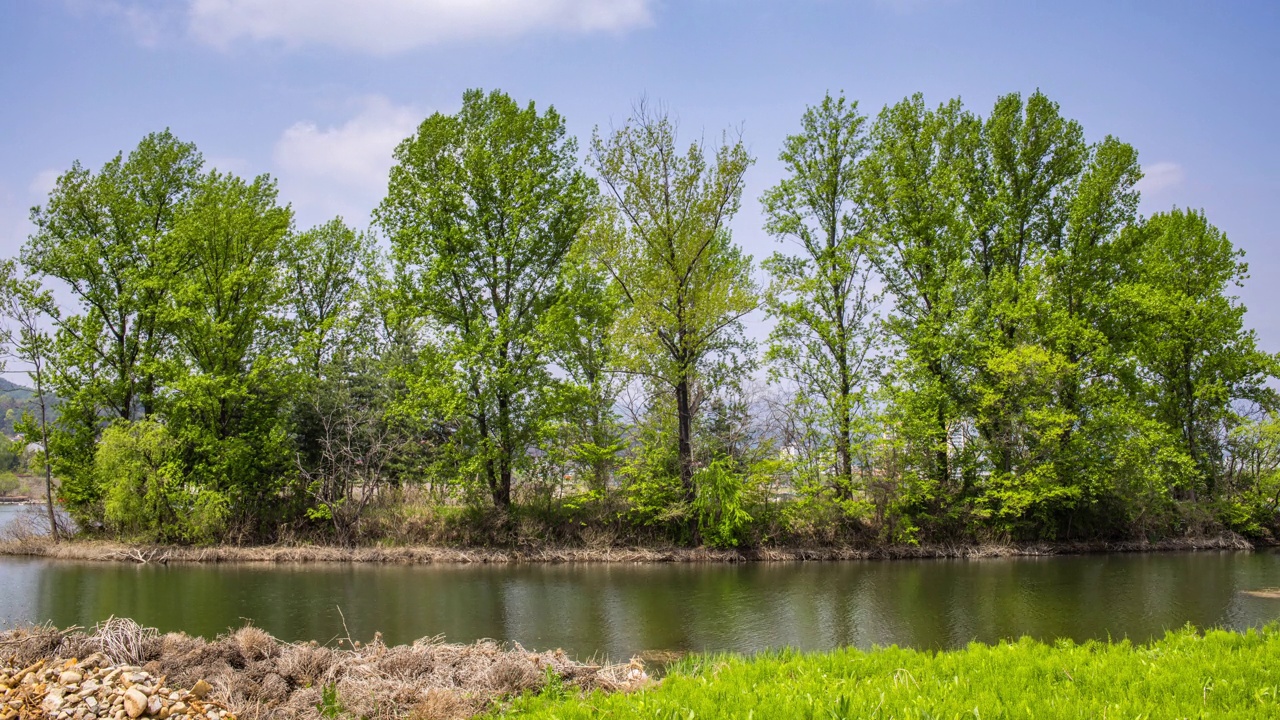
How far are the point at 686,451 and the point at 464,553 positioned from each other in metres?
7.63

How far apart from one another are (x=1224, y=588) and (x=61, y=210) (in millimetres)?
35874

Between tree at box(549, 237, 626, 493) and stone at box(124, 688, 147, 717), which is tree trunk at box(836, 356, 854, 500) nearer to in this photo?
tree at box(549, 237, 626, 493)

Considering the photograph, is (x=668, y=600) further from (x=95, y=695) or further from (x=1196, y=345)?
(x=1196, y=345)

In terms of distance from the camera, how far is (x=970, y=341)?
2527cm

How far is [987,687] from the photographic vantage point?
591 cm

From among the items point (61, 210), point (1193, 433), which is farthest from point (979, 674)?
point (61, 210)

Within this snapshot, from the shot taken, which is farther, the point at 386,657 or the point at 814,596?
the point at 814,596

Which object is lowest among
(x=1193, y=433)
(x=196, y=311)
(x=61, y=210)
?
(x=1193, y=433)

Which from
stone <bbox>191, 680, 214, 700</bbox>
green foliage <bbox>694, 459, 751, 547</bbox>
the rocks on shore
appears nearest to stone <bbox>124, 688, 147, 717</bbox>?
the rocks on shore

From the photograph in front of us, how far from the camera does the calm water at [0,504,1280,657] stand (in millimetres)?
12352

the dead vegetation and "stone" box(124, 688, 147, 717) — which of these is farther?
the dead vegetation

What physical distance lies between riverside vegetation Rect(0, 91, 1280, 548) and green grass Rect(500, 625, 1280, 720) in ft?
50.5

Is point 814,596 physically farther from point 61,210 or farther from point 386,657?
point 61,210

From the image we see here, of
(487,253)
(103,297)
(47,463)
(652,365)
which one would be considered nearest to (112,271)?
(103,297)
